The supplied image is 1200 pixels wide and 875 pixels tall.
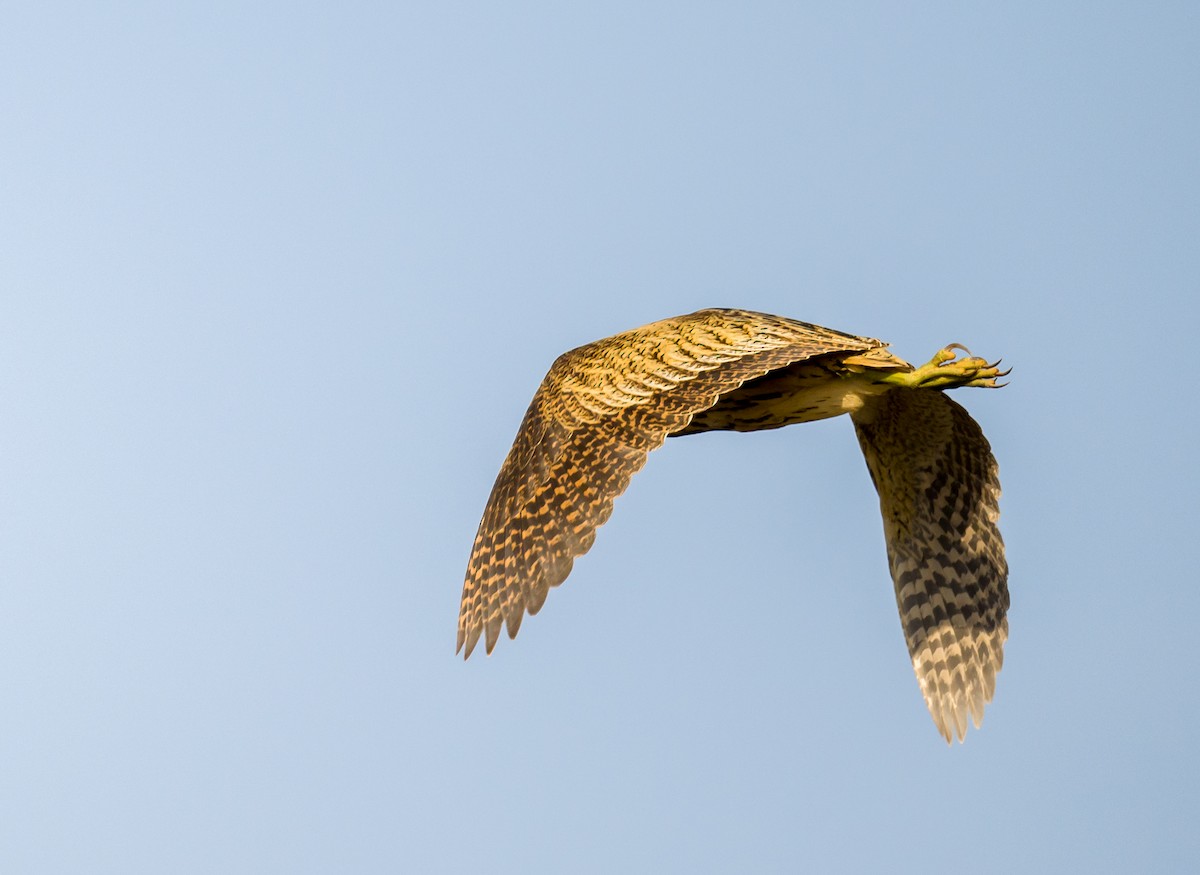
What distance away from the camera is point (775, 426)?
49.4ft

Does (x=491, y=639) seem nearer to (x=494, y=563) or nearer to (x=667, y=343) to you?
(x=494, y=563)

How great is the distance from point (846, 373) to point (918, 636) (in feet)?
10.4

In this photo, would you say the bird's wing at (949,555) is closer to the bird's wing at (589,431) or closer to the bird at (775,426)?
the bird at (775,426)

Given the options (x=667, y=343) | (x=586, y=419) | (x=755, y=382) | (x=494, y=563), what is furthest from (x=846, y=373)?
(x=494, y=563)

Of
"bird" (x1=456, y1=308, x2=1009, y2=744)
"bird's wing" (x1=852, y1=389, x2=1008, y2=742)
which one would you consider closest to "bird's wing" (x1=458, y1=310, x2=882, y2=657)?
"bird" (x1=456, y1=308, x2=1009, y2=744)

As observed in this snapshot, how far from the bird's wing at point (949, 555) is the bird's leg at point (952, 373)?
4.72 feet

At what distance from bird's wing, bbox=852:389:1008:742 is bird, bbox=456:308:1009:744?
0.5 inches

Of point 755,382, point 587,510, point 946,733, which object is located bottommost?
point 946,733

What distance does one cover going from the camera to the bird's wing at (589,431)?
12.4 metres

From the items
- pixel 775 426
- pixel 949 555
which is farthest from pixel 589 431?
pixel 949 555

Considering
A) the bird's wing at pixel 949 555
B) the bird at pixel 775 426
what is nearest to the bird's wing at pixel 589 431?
the bird at pixel 775 426

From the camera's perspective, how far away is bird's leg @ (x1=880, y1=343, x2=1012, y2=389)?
14.4 metres

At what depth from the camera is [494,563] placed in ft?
42.0

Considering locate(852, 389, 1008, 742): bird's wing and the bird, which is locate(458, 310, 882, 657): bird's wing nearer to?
the bird
